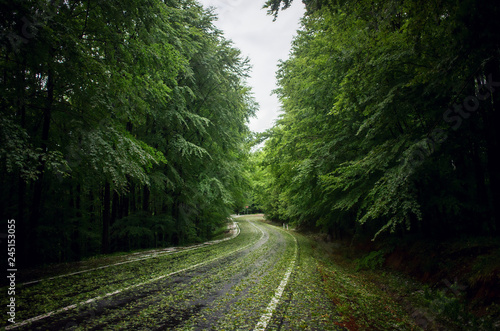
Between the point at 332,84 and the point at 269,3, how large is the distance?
5.41 metres

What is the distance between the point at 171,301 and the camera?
4.43m

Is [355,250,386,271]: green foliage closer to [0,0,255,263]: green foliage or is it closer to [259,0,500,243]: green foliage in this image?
[259,0,500,243]: green foliage

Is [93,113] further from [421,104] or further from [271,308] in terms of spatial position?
[421,104]

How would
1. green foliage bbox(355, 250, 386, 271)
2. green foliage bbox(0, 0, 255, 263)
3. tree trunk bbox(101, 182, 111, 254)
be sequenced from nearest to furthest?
1. green foliage bbox(0, 0, 255, 263)
2. green foliage bbox(355, 250, 386, 271)
3. tree trunk bbox(101, 182, 111, 254)

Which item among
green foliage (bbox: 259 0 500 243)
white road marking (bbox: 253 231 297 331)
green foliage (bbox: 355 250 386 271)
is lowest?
green foliage (bbox: 355 250 386 271)

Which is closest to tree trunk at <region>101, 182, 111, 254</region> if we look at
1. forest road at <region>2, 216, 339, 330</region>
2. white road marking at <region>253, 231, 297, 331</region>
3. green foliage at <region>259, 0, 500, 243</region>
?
forest road at <region>2, 216, 339, 330</region>

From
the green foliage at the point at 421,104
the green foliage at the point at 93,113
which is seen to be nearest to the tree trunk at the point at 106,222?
the green foliage at the point at 93,113

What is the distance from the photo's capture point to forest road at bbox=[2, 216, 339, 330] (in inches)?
139

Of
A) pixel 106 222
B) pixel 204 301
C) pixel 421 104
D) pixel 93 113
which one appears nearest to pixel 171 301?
pixel 204 301

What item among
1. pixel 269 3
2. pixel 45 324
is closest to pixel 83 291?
pixel 45 324

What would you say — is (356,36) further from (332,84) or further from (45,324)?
(45,324)

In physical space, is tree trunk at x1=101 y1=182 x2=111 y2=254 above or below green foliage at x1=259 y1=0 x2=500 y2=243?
below

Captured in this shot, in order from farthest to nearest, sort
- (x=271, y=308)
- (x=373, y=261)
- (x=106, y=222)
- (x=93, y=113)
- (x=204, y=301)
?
(x=106, y=222)
(x=373, y=261)
(x=93, y=113)
(x=204, y=301)
(x=271, y=308)

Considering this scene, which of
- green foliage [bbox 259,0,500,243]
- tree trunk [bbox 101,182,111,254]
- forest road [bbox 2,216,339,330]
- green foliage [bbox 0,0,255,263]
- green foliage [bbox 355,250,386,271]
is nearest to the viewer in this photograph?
forest road [bbox 2,216,339,330]
